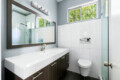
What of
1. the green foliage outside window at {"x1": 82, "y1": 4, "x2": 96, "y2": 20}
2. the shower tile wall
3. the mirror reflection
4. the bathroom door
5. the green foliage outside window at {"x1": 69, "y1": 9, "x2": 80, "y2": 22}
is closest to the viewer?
the bathroom door

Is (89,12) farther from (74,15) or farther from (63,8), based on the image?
(63,8)

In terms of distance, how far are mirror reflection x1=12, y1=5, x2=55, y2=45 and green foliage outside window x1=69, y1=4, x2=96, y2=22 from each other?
4.10ft

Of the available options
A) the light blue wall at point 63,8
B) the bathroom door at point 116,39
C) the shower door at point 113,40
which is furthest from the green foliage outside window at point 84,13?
the bathroom door at point 116,39

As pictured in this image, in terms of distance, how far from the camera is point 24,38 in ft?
4.41

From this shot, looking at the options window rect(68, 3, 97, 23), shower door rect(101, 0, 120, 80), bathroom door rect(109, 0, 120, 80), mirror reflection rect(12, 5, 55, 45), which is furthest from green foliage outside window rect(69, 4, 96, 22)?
bathroom door rect(109, 0, 120, 80)

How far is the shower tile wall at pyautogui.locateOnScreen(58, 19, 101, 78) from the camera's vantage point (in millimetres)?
1909

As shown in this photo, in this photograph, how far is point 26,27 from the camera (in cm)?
139

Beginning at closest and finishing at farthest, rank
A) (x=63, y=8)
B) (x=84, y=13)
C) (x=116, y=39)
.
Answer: (x=116, y=39)
(x=84, y=13)
(x=63, y=8)

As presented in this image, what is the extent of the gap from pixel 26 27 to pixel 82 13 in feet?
6.60

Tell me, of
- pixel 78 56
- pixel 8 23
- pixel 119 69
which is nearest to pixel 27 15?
pixel 8 23

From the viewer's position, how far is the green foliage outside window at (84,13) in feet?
6.86

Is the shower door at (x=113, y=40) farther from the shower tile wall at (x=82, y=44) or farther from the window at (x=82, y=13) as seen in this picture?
the window at (x=82, y=13)

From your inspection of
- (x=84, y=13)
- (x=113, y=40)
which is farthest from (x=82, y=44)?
(x=113, y=40)

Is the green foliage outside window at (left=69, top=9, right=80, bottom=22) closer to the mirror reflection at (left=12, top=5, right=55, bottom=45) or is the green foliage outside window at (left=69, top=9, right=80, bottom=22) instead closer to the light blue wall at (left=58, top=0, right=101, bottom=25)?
the light blue wall at (left=58, top=0, right=101, bottom=25)
